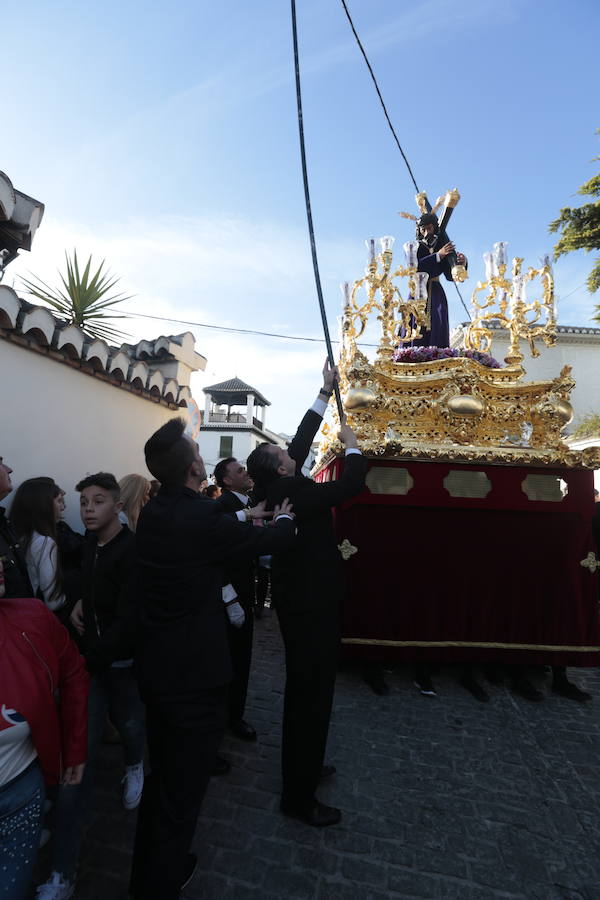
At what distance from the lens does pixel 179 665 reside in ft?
6.07

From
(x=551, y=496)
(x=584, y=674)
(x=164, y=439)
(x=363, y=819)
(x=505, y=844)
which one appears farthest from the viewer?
(x=584, y=674)

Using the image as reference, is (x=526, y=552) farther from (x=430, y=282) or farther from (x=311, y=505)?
(x=430, y=282)

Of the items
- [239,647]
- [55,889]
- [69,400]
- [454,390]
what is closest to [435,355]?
[454,390]

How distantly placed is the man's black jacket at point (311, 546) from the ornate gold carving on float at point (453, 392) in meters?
1.40

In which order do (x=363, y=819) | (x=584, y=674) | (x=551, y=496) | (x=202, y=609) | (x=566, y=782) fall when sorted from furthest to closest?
(x=584, y=674) < (x=551, y=496) < (x=566, y=782) < (x=363, y=819) < (x=202, y=609)

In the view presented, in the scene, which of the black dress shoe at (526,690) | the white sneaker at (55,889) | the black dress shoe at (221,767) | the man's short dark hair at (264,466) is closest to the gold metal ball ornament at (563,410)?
the black dress shoe at (526,690)

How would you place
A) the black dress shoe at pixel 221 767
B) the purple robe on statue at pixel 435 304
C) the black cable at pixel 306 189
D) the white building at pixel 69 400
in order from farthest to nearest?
the purple robe on statue at pixel 435 304
the white building at pixel 69 400
the black dress shoe at pixel 221 767
the black cable at pixel 306 189

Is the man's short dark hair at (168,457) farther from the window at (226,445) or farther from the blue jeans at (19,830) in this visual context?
the window at (226,445)

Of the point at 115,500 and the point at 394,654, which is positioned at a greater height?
the point at 115,500

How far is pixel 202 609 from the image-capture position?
1916mm

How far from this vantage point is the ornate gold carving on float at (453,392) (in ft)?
13.3

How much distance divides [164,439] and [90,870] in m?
2.03

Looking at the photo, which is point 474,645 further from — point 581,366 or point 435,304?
point 581,366

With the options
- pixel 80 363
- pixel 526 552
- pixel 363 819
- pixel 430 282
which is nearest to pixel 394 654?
pixel 526 552
